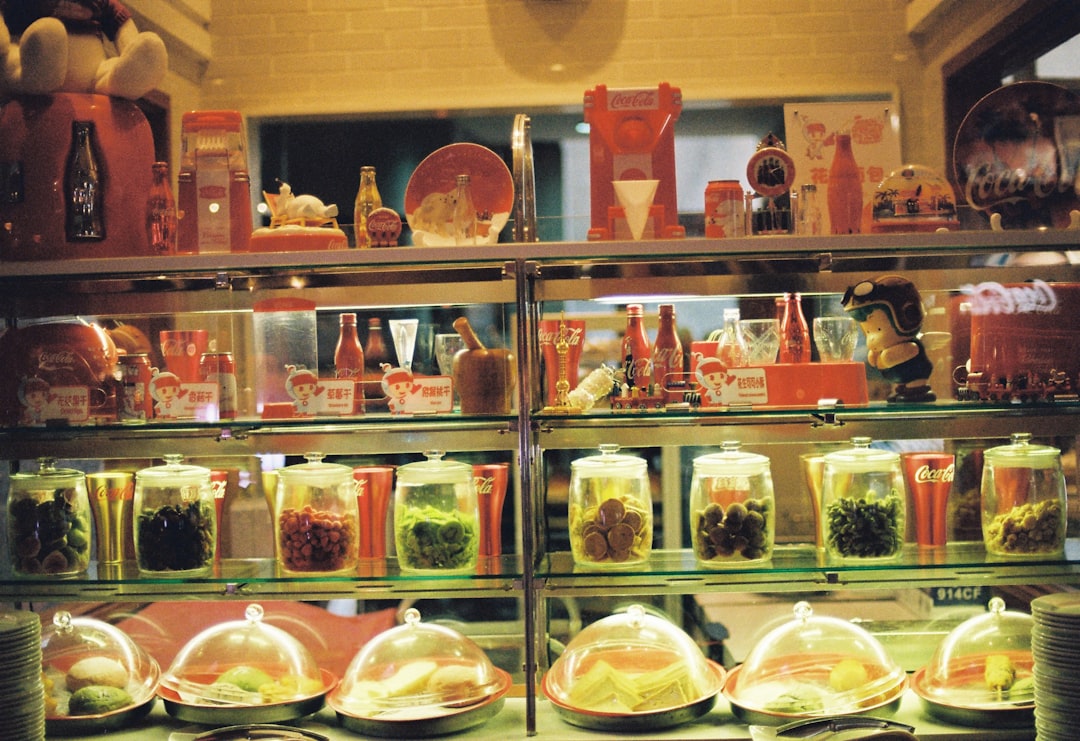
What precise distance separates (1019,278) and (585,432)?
126 centimetres

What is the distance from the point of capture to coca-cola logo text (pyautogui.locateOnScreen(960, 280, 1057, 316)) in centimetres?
252

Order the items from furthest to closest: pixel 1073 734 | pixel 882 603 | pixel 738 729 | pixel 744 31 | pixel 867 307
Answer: pixel 744 31
pixel 882 603
pixel 867 307
pixel 738 729
pixel 1073 734

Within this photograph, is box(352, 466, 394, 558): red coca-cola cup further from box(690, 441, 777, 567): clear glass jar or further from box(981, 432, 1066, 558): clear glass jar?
box(981, 432, 1066, 558): clear glass jar

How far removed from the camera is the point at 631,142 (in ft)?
8.54

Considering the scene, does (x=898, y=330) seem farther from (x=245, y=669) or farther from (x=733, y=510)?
(x=245, y=669)

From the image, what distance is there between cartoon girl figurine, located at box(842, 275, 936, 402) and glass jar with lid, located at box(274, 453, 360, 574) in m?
1.42

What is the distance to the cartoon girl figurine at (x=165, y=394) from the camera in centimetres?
257

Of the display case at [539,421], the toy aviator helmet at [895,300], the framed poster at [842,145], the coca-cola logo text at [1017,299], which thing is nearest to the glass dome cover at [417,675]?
the display case at [539,421]

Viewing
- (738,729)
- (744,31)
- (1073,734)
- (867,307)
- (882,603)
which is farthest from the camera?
(744,31)

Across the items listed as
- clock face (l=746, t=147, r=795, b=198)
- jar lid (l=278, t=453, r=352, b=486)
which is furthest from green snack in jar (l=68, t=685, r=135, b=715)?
clock face (l=746, t=147, r=795, b=198)

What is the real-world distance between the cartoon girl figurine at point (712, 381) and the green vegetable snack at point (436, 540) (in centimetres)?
69

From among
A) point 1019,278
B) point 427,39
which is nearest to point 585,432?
point 1019,278

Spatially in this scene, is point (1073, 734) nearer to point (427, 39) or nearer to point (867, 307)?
point (867, 307)

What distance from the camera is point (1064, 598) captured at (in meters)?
2.33
